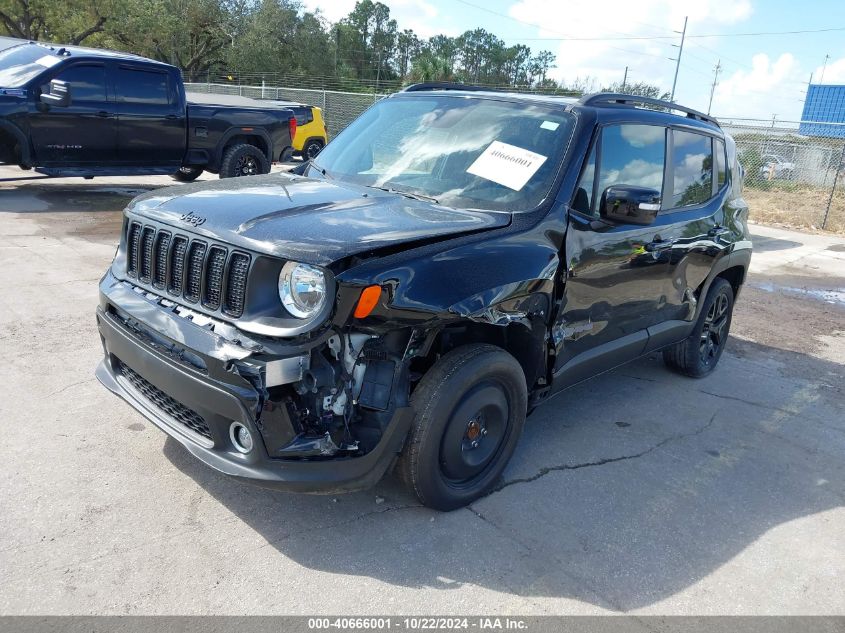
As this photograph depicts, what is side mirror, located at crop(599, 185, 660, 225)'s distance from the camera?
139 inches

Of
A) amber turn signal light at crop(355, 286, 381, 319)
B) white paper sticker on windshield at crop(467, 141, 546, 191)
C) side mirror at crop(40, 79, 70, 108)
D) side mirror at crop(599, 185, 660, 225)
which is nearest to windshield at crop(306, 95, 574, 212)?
white paper sticker on windshield at crop(467, 141, 546, 191)

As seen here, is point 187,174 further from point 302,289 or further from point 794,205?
point 794,205

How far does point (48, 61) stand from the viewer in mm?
9750

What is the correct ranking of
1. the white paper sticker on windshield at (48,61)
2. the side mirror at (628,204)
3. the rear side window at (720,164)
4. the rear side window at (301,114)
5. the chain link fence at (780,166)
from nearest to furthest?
1. the side mirror at (628,204)
2. the rear side window at (720,164)
3. the white paper sticker on windshield at (48,61)
4. the rear side window at (301,114)
5. the chain link fence at (780,166)

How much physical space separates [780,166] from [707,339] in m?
18.0

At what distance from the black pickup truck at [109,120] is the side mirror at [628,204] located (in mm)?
8427

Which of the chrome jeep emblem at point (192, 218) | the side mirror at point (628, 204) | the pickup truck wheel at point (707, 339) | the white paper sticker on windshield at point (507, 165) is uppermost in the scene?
the white paper sticker on windshield at point (507, 165)

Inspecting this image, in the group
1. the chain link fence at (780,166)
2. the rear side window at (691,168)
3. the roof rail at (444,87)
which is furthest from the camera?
the chain link fence at (780,166)

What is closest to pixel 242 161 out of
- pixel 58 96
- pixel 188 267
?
pixel 58 96

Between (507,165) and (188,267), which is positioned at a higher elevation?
(507,165)

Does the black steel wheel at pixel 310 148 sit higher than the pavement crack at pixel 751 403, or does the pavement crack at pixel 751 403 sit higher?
the black steel wheel at pixel 310 148

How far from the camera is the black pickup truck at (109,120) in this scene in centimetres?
941

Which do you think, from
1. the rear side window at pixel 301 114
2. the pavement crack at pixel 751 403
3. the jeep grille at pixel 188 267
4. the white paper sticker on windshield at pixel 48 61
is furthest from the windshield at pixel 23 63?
the pavement crack at pixel 751 403

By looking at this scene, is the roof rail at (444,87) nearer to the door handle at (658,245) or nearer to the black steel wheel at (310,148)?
the door handle at (658,245)
